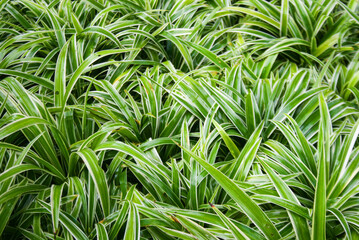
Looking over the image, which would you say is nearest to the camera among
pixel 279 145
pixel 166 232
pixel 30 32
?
pixel 166 232

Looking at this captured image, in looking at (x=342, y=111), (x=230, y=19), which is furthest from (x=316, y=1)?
(x=342, y=111)

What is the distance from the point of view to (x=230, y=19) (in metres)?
1.91

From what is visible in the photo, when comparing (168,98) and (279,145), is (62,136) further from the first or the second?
(279,145)

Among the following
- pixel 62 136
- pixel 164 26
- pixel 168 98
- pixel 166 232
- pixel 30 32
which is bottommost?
pixel 166 232

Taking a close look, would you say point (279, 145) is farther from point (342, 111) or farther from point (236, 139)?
point (342, 111)

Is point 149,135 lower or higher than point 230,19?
lower

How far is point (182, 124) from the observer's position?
1307mm

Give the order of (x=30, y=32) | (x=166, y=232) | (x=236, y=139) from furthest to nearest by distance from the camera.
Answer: (x=30, y=32)
(x=236, y=139)
(x=166, y=232)

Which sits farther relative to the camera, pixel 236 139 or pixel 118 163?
pixel 236 139

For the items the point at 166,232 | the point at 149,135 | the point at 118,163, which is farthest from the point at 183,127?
the point at 166,232

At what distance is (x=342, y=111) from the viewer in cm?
137

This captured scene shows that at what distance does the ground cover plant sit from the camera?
1018 mm

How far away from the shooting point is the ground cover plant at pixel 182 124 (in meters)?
1.02

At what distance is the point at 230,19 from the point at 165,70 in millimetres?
565
